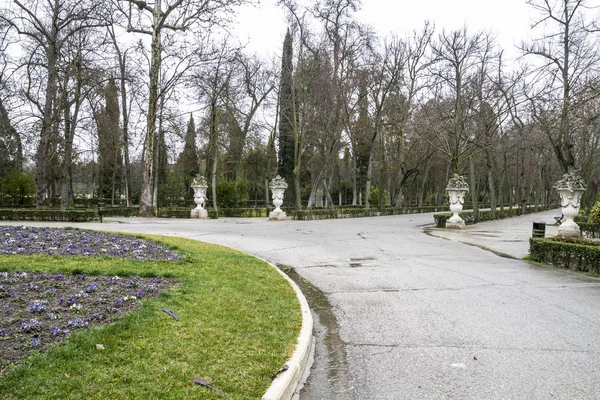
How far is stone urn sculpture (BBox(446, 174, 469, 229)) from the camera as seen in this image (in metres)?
22.3

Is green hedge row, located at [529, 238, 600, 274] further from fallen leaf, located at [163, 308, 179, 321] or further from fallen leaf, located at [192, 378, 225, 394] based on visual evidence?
fallen leaf, located at [192, 378, 225, 394]

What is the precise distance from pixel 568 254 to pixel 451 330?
7151mm

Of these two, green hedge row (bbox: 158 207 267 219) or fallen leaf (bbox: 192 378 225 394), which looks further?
green hedge row (bbox: 158 207 267 219)

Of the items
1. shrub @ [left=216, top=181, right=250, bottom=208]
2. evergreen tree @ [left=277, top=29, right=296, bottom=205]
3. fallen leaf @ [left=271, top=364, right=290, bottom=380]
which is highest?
evergreen tree @ [left=277, top=29, right=296, bottom=205]

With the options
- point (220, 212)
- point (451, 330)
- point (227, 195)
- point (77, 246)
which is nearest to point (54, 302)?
point (77, 246)

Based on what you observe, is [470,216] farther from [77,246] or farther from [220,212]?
[77,246]

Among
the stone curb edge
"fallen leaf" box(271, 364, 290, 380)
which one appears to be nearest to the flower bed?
the stone curb edge

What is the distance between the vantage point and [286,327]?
5117mm

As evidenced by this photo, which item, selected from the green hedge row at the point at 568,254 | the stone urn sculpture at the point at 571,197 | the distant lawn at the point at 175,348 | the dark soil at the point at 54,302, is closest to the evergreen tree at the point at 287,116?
the stone urn sculpture at the point at 571,197

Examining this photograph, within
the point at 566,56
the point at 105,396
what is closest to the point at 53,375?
the point at 105,396

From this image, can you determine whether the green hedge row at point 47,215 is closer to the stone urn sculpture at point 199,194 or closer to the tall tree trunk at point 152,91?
the tall tree trunk at point 152,91

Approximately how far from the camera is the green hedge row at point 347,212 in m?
27.4

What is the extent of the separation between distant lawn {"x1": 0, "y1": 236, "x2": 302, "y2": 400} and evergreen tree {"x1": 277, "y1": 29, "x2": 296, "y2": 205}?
2406 centimetres

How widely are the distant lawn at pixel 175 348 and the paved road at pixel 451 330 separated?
0.58 meters
